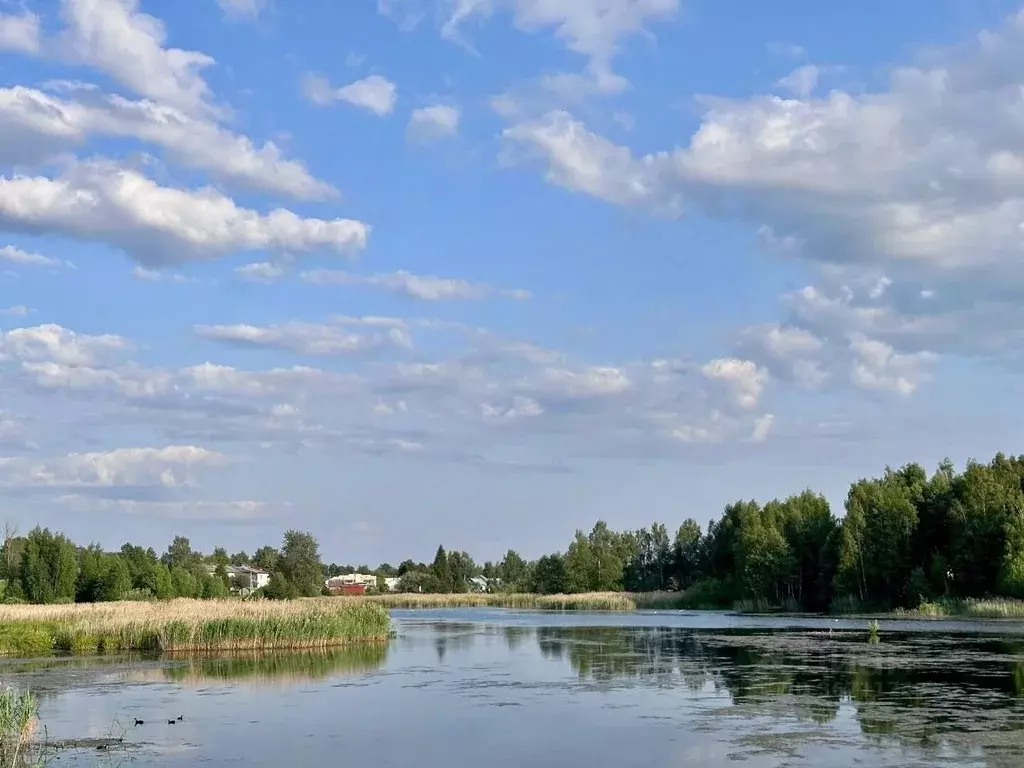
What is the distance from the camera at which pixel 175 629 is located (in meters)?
39.4

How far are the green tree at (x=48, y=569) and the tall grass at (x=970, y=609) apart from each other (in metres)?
56.1

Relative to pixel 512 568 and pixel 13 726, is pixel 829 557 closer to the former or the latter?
pixel 13 726

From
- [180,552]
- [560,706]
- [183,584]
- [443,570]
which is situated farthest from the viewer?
[180,552]

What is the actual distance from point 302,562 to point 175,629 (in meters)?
45.0

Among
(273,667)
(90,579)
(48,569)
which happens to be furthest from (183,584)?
(273,667)

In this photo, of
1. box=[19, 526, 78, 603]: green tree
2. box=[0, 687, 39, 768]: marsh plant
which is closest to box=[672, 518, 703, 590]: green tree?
box=[19, 526, 78, 603]: green tree

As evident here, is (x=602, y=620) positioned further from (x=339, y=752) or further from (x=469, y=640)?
(x=339, y=752)

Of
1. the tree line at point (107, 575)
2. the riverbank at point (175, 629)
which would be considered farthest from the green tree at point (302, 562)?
the riverbank at point (175, 629)

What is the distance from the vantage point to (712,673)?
30.0 metres

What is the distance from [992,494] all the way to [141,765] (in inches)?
2449

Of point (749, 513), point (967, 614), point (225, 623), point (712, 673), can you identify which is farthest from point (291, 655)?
point (749, 513)

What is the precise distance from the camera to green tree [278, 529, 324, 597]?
82250mm

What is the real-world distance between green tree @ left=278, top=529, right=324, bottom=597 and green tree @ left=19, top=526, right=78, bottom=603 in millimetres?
15722

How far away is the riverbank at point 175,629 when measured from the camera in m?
39.6
